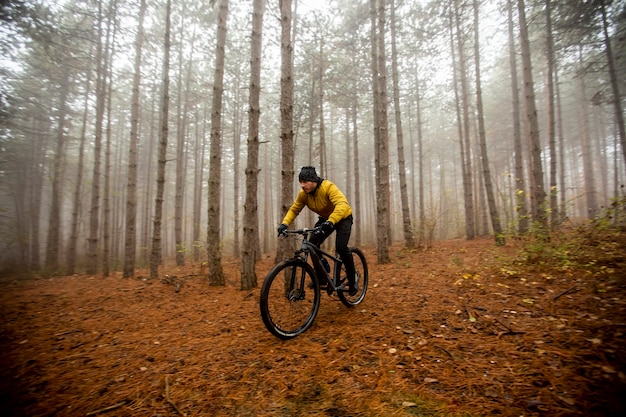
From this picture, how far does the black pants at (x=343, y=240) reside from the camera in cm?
412

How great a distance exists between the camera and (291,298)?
3697 millimetres

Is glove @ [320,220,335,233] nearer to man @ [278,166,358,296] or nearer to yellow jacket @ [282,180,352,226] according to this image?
man @ [278,166,358,296]

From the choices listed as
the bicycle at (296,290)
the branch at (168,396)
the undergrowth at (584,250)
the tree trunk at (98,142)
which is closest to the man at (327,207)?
the bicycle at (296,290)

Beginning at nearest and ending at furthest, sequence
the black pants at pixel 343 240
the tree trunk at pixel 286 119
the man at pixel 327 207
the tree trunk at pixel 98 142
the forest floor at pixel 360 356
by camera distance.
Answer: the forest floor at pixel 360 356 → the man at pixel 327 207 → the black pants at pixel 343 240 → the tree trunk at pixel 286 119 → the tree trunk at pixel 98 142

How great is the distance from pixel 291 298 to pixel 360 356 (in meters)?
1.25

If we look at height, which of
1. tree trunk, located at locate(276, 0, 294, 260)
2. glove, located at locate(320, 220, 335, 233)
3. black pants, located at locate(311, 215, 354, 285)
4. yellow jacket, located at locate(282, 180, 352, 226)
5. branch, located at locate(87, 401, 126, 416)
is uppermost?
tree trunk, located at locate(276, 0, 294, 260)

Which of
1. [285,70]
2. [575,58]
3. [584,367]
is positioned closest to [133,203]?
[285,70]

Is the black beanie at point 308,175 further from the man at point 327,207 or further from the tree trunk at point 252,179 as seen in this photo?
the tree trunk at point 252,179

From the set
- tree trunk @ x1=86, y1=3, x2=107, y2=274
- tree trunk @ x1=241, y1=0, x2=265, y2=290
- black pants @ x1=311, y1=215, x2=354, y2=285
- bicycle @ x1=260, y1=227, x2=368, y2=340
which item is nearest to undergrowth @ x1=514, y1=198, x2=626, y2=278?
black pants @ x1=311, y1=215, x2=354, y2=285

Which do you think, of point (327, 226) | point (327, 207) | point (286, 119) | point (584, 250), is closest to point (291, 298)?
point (327, 226)

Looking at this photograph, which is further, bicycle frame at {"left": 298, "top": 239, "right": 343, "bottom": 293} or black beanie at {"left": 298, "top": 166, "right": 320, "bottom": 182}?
black beanie at {"left": 298, "top": 166, "right": 320, "bottom": 182}

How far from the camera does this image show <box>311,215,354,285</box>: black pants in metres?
4.12

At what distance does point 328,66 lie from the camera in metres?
13.6

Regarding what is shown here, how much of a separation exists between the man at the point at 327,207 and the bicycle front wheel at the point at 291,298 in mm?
605
